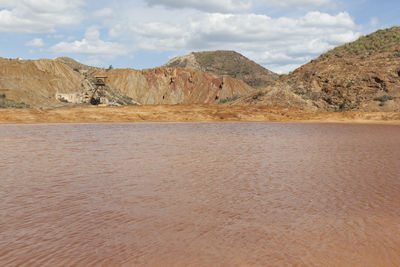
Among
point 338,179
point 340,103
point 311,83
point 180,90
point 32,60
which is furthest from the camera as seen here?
point 180,90

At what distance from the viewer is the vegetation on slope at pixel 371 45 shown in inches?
1658

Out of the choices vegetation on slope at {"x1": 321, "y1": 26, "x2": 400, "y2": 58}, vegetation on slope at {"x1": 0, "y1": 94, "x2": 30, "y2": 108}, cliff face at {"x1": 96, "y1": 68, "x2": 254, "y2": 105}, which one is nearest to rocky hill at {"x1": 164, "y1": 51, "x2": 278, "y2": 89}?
cliff face at {"x1": 96, "y1": 68, "x2": 254, "y2": 105}

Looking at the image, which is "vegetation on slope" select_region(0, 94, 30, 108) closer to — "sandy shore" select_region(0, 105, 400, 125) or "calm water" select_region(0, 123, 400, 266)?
"sandy shore" select_region(0, 105, 400, 125)

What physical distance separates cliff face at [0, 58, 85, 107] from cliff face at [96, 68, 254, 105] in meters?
10.8

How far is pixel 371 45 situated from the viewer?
43.5 meters

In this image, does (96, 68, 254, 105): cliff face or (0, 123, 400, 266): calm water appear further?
(96, 68, 254, 105): cliff face

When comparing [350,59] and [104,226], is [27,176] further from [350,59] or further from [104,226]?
[350,59]

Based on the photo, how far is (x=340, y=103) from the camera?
37.3 metres

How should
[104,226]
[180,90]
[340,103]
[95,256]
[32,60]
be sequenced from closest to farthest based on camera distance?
[95,256]
[104,226]
[340,103]
[32,60]
[180,90]

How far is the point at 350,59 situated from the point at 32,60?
44462 millimetres

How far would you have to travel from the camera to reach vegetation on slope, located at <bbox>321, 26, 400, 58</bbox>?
42106 millimetres

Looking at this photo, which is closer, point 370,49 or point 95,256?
point 95,256

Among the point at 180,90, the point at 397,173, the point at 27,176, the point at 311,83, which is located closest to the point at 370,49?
the point at 311,83

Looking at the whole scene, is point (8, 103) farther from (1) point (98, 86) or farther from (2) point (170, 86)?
(2) point (170, 86)
